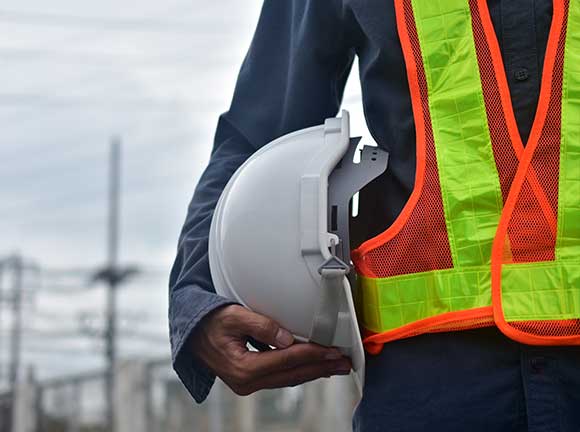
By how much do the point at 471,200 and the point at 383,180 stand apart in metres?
0.17

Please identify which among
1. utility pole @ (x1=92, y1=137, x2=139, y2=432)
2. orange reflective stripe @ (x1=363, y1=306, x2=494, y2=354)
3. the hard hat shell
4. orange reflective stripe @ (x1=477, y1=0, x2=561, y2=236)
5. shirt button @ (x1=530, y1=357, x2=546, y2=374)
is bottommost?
utility pole @ (x1=92, y1=137, x2=139, y2=432)

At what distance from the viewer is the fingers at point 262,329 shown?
1722 millimetres

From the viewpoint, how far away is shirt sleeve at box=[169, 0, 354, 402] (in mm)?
1903

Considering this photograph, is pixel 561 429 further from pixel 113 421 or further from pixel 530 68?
pixel 113 421

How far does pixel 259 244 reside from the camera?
1.75 m

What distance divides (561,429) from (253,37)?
0.90 metres

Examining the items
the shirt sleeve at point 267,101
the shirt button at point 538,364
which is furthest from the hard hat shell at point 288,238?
the shirt button at point 538,364

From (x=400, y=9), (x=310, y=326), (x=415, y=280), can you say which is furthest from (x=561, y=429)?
(x=400, y=9)

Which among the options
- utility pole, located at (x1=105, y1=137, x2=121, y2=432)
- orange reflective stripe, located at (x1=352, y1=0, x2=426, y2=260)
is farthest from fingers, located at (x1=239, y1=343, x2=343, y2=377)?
utility pole, located at (x1=105, y1=137, x2=121, y2=432)

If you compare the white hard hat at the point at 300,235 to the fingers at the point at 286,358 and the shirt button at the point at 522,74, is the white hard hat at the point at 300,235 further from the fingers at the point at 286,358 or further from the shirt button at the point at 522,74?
the shirt button at the point at 522,74

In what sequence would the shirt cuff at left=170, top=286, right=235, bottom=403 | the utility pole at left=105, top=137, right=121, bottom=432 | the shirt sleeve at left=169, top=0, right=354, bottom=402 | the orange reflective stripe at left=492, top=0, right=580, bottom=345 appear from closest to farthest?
the orange reflective stripe at left=492, top=0, right=580, bottom=345 < the shirt cuff at left=170, top=286, right=235, bottom=403 < the shirt sleeve at left=169, top=0, right=354, bottom=402 < the utility pole at left=105, top=137, right=121, bottom=432

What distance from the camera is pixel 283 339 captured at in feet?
5.65

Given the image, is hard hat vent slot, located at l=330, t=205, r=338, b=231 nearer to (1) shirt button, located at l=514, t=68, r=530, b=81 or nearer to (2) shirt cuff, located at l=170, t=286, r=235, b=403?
(2) shirt cuff, located at l=170, t=286, r=235, b=403

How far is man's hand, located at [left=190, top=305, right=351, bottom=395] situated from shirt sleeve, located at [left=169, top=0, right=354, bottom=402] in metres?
0.09
